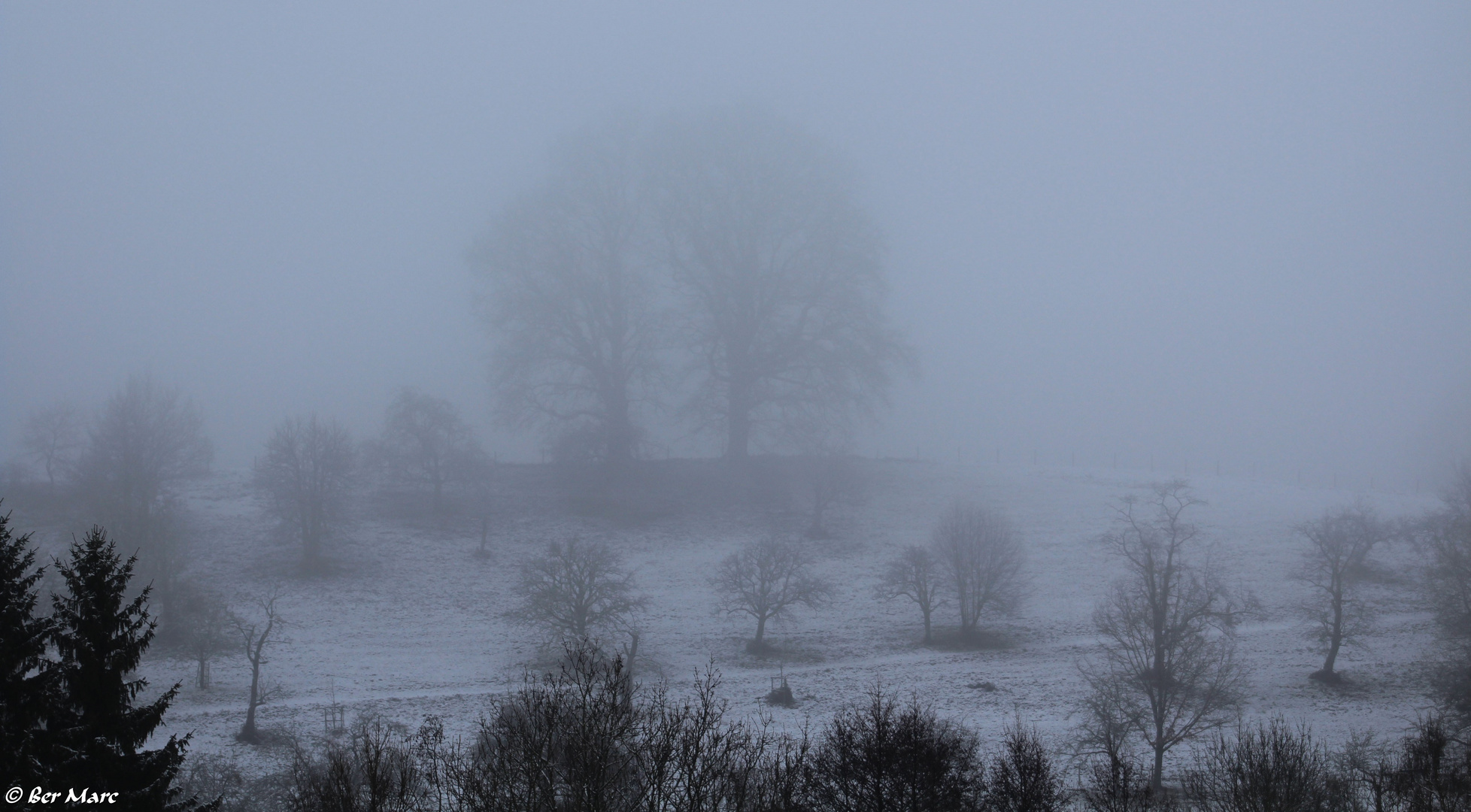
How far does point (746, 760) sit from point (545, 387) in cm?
3526

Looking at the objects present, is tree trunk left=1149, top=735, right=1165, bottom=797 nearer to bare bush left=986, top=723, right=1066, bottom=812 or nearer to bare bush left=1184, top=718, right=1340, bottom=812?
bare bush left=1184, top=718, right=1340, bottom=812

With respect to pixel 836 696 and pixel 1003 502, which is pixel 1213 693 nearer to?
pixel 836 696

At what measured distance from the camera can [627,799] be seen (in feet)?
33.3

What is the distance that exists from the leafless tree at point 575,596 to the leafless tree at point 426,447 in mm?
11811

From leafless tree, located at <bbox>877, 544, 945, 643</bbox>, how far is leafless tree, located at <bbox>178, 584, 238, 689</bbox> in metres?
19.6

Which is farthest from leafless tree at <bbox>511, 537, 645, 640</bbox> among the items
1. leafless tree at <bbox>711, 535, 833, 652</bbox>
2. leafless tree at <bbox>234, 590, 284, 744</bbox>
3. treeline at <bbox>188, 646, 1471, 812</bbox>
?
treeline at <bbox>188, 646, 1471, 812</bbox>

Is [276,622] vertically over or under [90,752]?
under

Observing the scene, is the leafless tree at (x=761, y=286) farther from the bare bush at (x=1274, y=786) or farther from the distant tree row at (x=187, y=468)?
Answer: the bare bush at (x=1274, y=786)

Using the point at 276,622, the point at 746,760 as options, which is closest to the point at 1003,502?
the point at 276,622

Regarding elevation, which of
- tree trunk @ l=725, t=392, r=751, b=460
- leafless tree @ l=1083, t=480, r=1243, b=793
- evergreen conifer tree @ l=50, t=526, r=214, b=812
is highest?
tree trunk @ l=725, t=392, r=751, b=460

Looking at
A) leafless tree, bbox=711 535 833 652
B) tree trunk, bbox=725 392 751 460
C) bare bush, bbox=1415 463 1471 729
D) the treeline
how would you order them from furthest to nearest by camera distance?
tree trunk, bbox=725 392 751 460 → leafless tree, bbox=711 535 833 652 → bare bush, bbox=1415 463 1471 729 → the treeline

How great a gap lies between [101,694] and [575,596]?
55.2ft

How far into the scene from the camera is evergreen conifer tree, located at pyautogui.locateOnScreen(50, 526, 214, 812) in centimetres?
905

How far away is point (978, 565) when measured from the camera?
29.0m
